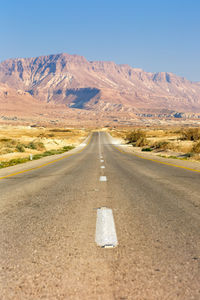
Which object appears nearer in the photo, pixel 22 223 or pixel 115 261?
pixel 115 261

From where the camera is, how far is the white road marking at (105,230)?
13.2 feet

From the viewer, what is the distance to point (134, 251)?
148 inches

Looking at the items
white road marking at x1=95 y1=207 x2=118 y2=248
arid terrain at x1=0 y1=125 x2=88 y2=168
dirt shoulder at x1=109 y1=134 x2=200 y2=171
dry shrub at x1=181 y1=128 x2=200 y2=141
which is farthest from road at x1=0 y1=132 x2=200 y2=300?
dry shrub at x1=181 y1=128 x2=200 y2=141

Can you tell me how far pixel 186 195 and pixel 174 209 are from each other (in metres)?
1.90

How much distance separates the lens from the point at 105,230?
15.1 ft

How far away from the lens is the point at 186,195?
7914 millimetres

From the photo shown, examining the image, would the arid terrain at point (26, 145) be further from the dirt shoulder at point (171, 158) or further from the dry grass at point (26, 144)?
the dirt shoulder at point (171, 158)

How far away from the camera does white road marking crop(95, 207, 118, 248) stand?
4023mm

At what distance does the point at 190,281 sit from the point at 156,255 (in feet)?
2.19

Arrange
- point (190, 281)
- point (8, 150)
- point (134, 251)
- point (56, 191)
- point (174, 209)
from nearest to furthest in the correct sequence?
point (190, 281), point (134, 251), point (174, 209), point (56, 191), point (8, 150)

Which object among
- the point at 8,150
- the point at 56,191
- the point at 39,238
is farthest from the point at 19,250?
the point at 8,150

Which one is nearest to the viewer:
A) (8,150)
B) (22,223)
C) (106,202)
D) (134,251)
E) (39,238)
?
(134,251)

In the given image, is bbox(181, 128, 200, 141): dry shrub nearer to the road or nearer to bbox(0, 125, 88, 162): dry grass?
bbox(0, 125, 88, 162): dry grass

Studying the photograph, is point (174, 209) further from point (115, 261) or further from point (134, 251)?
point (115, 261)
